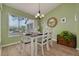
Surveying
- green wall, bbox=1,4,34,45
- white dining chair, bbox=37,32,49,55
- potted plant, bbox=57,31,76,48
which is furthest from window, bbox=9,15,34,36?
potted plant, bbox=57,31,76,48

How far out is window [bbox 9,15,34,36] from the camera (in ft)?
4.78

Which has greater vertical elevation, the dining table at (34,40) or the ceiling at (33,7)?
the ceiling at (33,7)

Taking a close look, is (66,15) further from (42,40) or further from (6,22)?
(6,22)

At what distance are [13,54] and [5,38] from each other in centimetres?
25

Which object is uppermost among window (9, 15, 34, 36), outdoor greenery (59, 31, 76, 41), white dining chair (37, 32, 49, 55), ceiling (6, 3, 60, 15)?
ceiling (6, 3, 60, 15)

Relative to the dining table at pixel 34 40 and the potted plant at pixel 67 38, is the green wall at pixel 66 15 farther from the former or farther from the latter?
the dining table at pixel 34 40

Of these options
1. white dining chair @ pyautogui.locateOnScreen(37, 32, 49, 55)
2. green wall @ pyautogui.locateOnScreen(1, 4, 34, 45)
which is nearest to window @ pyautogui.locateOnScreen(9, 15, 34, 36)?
green wall @ pyautogui.locateOnScreen(1, 4, 34, 45)

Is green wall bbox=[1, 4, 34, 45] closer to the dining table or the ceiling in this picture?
the ceiling

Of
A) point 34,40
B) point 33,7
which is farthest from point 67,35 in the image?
point 33,7

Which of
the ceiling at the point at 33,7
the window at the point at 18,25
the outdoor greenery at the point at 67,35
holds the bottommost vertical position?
the outdoor greenery at the point at 67,35

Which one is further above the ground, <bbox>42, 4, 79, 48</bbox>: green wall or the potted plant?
<bbox>42, 4, 79, 48</bbox>: green wall

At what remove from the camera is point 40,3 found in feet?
4.82

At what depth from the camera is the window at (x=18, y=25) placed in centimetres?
146

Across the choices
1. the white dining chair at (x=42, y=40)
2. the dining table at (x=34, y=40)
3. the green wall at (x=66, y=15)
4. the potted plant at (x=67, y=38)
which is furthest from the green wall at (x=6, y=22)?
the potted plant at (x=67, y=38)
